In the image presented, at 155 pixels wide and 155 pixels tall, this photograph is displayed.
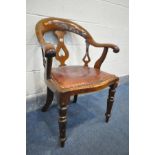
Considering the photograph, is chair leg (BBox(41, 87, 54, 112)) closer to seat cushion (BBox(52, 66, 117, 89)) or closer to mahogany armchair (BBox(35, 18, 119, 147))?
mahogany armchair (BBox(35, 18, 119, 147))

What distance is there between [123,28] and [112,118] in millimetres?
1380

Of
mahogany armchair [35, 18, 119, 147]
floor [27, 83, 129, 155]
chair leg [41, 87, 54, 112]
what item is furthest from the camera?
chair leg [41, 87, 54, 112]

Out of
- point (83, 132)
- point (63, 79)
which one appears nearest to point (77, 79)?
point (63, 79)

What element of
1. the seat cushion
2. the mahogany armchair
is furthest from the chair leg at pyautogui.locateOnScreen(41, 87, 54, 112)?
the seat cushion

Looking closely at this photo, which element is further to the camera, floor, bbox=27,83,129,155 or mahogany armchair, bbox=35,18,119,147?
floor, bbox=27,83,129,155

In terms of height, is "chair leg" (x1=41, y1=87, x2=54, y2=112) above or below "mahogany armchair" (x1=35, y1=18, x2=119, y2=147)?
below

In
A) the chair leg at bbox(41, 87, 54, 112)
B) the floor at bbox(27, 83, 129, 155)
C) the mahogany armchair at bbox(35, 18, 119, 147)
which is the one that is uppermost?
the mahogany armchair at bbox(35, 18, 119, 147)

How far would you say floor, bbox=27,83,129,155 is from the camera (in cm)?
103

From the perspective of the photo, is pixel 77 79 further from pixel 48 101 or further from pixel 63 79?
pixel 48 101

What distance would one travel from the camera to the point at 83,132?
3.98 feet
